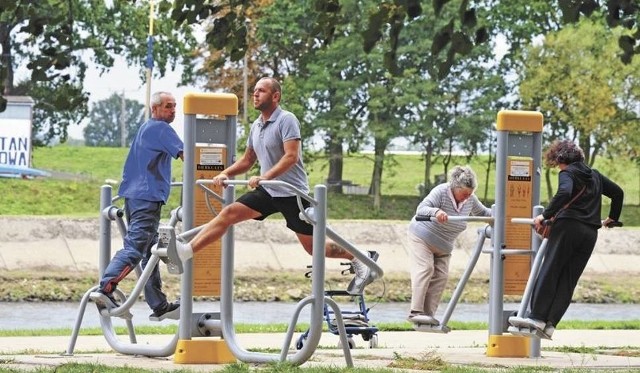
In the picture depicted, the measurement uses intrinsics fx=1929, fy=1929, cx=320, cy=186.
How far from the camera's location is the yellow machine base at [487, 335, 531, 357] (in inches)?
552

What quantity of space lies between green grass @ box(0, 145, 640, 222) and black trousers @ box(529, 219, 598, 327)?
2968 centimetres

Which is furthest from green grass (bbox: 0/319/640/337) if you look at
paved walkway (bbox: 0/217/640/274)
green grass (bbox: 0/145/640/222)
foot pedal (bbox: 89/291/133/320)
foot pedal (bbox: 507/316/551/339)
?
green grass (bbox: 0/145/640/222)

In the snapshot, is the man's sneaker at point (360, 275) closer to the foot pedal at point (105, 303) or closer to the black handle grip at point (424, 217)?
the black handle grip at point (424, 217)

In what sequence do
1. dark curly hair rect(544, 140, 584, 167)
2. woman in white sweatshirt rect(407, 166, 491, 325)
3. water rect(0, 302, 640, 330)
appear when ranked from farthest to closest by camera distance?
water rect(0, 302, 640, 330), woman in white sweatshirt rect(407, 166, 491, 325), dark curly hair rect(544, 140, 584, 167)

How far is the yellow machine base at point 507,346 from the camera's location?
14.0 metres

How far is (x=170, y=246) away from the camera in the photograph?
1219 cm

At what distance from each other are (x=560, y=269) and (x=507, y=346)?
882mm

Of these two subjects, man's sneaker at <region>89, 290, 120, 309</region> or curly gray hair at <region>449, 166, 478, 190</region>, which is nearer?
man's sneaker at <region>89, 290, 120, 309</region>

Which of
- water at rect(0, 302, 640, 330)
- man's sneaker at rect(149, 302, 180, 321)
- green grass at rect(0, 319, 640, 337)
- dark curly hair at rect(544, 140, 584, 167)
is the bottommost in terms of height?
water at rect(0, 302, 640, 330)

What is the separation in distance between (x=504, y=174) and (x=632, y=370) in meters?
2.14

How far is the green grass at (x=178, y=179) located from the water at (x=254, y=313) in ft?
43.8

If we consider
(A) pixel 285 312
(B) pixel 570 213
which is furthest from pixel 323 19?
(A) pixel 285 312

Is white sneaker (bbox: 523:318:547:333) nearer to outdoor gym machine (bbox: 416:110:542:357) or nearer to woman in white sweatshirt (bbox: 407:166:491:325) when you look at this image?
outdoor gym machine (bbox: 416:110:542:357)

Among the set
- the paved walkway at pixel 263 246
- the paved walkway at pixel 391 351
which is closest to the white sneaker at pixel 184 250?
the paved walkway at pixel 391 351
